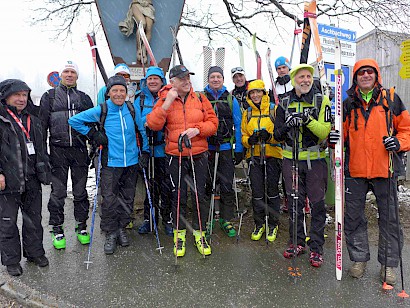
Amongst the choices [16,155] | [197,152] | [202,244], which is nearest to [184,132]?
[197,152]

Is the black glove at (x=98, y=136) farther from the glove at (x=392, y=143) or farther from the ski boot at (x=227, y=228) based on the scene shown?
the glove at (x=392, y=143)

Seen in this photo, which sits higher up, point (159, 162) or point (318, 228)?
point (159, 162)

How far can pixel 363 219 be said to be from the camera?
3.35 metres

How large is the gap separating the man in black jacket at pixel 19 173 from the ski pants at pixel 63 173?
41cm

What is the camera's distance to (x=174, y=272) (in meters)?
3.46

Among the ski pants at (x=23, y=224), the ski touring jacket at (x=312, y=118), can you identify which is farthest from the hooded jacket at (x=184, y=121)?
the ski pants at (x=23, y=224)

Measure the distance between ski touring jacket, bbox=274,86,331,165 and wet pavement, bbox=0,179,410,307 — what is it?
4.08 ft

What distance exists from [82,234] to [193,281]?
6.24 feet

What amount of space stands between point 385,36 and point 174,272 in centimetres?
809

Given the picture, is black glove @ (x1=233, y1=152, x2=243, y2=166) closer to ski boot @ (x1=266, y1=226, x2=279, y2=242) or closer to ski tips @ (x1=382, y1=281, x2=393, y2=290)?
ski boot @ (x1=266, y1=226, x2=279, y2=242)

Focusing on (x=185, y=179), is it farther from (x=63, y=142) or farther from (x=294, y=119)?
(x=63, y=142)

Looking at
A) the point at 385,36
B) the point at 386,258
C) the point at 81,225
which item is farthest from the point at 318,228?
the point at 385,36

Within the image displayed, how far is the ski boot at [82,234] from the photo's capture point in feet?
14.0

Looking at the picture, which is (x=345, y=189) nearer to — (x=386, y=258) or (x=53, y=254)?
(x=386, y=258)
